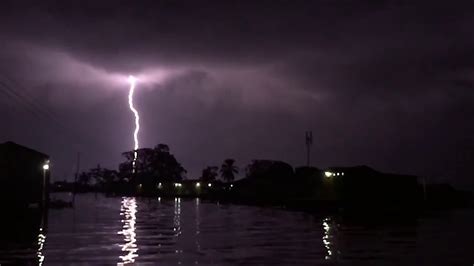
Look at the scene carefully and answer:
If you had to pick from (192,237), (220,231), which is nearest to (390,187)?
(220,231)

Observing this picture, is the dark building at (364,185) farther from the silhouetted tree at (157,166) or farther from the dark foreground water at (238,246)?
the silhouetted tree at (157,166)

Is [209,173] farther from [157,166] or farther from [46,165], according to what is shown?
[46,165]

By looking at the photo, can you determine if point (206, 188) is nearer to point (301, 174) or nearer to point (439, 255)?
point (301, 174)

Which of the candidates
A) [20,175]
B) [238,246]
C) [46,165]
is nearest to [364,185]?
[46,165]

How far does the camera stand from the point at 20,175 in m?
48.7

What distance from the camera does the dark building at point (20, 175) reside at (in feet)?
155

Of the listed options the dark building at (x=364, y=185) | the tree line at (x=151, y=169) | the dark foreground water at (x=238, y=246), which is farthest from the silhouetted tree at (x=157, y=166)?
the dark foreground water at (x=238, y=246)

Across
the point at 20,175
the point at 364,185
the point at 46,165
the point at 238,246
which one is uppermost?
the point at 46,165

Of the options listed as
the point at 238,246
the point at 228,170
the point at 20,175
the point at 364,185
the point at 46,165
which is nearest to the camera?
the point at 238,246

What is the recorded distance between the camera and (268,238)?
27.3m

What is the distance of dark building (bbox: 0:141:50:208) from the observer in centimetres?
4722

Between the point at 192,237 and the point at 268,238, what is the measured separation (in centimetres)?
399

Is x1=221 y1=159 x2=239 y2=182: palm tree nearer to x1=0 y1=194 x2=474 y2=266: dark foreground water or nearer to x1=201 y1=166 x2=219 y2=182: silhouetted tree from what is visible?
x1=201 y1=166 x2=219 y2=182: silhouetted tree

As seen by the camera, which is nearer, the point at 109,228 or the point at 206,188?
the point at 109,228
